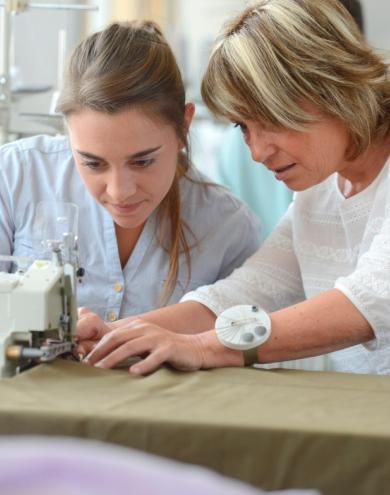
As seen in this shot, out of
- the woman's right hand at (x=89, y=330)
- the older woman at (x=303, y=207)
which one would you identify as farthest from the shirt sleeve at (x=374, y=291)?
the woman's right hand at (x=89, y=330)

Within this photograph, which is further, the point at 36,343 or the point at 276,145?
the point at 276,145

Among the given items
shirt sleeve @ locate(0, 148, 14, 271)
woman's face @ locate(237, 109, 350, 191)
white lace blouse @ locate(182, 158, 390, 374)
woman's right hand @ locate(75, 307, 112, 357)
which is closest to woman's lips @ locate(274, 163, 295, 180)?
woman's face @ locate(237, 109, 350, 191)

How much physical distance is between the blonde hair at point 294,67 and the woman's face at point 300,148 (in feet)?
0.06

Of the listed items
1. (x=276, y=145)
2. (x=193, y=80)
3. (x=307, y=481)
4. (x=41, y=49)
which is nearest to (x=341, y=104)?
(x=276, y=145)

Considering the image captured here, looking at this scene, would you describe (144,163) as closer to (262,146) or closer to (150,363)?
(262,146)

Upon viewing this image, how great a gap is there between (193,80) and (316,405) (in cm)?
384

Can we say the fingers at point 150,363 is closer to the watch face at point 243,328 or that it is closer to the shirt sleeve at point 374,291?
the watch face at point 243,328

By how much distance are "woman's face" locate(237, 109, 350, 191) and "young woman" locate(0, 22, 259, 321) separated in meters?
0.17

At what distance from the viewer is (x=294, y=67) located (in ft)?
4.68

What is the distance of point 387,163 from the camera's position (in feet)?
5.00

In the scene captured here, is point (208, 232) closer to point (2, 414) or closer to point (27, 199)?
point (27, 199)

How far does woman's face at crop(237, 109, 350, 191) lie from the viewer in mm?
1470

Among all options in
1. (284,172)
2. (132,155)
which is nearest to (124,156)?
(132,155)

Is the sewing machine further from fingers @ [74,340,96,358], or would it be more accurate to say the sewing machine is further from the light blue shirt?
the light blue shirt
